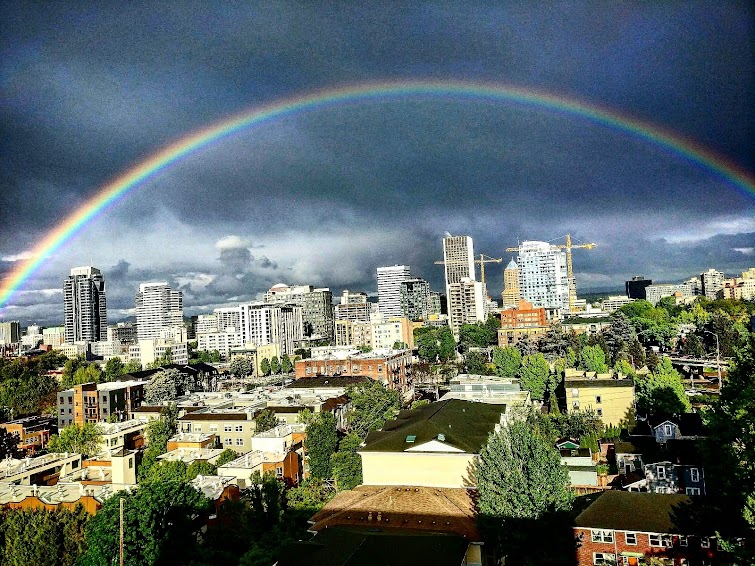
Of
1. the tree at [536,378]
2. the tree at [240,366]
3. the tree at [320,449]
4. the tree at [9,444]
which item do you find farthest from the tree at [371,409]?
the tree at [240,366]

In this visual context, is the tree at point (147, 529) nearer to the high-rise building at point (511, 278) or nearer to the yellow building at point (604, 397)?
the yellow building at point (604, 397)

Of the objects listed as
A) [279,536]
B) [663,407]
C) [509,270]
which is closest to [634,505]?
[279,536]

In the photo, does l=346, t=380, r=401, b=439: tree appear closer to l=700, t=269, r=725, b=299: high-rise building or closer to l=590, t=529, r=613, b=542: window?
l=590, t=529, r=613, b=542: window

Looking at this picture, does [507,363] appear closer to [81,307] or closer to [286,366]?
[286,366]

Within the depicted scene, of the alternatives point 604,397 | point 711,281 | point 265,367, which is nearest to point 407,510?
point 604,397

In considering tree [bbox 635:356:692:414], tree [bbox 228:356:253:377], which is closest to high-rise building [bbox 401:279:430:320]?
tree [bbox 228:356:253:377]
